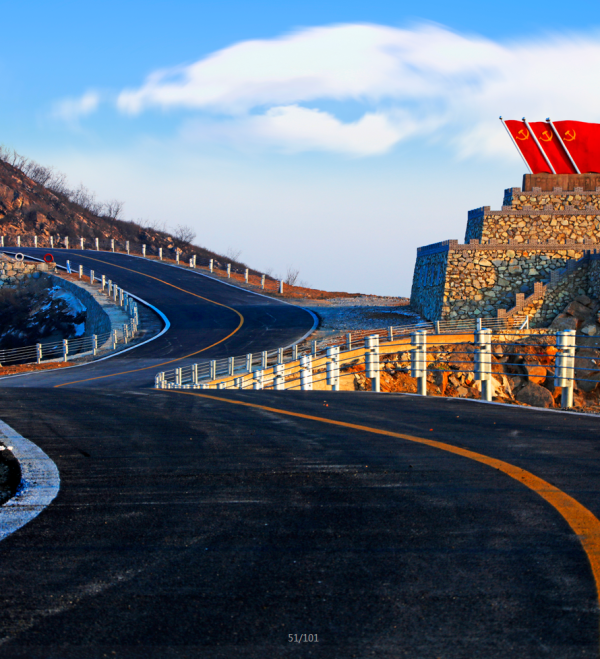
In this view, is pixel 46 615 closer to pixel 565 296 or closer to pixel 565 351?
pixel 565 351

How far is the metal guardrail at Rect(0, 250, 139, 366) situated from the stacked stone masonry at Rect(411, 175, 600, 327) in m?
20.4

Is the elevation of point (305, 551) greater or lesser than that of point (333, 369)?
lesser

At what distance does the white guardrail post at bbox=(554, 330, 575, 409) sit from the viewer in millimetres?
11781

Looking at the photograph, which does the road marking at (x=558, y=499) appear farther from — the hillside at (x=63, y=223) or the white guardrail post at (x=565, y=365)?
the hillside at (x=63, y=223)

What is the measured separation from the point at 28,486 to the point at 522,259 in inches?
1744

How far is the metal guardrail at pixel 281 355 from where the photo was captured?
26094 millimetres

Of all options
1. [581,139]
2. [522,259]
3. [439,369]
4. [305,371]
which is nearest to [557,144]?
[581,139]

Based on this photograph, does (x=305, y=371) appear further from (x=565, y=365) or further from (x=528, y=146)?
(x=528, y=146)

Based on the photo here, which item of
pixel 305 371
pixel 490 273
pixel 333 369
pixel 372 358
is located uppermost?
pixel 490 273

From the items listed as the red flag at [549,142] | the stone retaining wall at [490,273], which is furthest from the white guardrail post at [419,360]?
the red flag at [549,142]

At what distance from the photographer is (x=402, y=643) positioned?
3.13 metres

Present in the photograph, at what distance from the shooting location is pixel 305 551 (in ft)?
14.0

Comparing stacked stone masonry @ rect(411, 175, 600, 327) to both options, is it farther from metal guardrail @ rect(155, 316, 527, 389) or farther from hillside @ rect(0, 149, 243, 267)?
hillside @ rect(0, 149, 243, 267)

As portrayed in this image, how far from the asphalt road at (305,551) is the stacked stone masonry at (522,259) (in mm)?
38497
